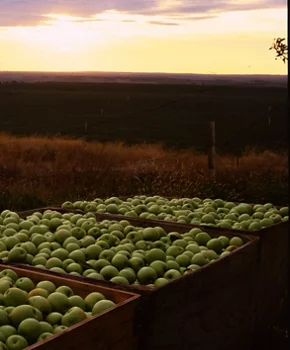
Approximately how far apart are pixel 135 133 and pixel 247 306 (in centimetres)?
4831

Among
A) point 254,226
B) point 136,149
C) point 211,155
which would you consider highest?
point 254,226

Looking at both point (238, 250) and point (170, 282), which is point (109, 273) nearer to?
point (170, 282)

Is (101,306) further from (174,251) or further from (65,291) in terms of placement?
(174,251)

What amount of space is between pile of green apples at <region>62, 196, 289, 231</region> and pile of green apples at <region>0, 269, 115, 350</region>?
1.92 meters

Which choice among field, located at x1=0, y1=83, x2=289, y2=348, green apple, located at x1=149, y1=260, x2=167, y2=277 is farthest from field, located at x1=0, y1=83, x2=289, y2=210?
green apple, located at x1=149, y1=260, x2=167, y2=277

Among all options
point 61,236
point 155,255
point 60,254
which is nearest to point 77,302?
point 60,254

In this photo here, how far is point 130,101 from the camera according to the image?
90.9m

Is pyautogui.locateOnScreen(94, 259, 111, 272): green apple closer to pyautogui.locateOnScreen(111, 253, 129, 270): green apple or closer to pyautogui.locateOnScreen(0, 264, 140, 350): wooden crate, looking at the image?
pyautogui.locateOnScreen(111, 253, 129, 270): green apple

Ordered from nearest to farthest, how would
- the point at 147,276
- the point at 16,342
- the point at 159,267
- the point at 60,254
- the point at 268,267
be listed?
the point at 16,342
the point at 147,276
the point at 159,267
the point at 60,254
the point at 268,267

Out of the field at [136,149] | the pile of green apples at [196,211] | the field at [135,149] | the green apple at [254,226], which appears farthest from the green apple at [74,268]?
the field at [135,149]

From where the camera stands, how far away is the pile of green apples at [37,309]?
259 centimetres

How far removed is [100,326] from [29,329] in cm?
30

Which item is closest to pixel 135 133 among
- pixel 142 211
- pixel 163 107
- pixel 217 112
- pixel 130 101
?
Answer: pixel 217 112

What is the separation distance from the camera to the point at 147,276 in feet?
11.4
